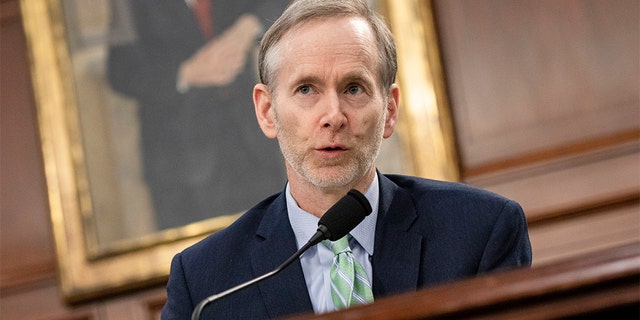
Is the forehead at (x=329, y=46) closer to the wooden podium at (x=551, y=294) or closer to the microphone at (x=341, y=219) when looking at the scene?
the microphone at (x=341, y=219)

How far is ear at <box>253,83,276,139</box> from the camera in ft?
9.37

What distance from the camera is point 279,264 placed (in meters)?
2.69

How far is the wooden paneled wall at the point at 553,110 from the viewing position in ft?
13.6

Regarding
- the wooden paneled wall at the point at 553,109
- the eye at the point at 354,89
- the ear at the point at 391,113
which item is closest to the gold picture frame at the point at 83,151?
the wooden paneled wall at the point at 553,109

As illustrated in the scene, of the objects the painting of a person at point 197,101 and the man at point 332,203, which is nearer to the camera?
the man at point 332,203

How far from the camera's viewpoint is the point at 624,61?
4156mm

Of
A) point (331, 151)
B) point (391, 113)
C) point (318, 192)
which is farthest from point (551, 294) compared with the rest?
point (391, 113)

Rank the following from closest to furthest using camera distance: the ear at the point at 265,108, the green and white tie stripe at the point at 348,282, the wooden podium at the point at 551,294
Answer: the wooden podium at the point at 551,294 → the green and white tie stripe at the point at 348,282 → the ear at the point at 265,108

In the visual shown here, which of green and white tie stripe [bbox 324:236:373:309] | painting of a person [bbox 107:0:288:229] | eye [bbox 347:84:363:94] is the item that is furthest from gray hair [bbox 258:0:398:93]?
painting of a person [bbox 107:0:288:229]

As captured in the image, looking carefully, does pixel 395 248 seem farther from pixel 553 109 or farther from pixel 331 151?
pixel 553 109

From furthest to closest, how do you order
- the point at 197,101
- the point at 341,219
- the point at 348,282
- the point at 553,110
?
1. the point at 197,101
2. the point at 553,110
3. the point at 348,282
4. the point at 341,219

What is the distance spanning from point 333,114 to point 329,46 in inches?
8.5

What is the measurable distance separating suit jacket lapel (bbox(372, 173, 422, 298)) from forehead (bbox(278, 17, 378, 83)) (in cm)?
36

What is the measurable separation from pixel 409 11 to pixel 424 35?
122mm
